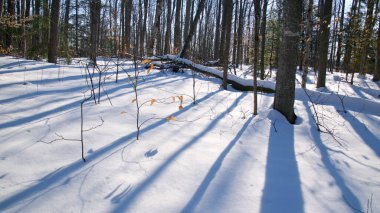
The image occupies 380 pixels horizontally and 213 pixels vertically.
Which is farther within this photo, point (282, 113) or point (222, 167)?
point (282, 113)

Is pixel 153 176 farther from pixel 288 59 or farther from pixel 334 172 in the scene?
pixel 288 59

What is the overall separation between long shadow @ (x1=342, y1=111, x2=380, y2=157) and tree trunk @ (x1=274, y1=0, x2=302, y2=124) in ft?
3.03

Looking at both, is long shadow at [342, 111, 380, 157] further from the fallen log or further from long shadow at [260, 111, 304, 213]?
the fallen log

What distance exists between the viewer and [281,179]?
2.56 metres

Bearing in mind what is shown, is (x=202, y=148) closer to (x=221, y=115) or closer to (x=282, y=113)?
(x=221, y=115)

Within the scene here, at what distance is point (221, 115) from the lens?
4.49 meters

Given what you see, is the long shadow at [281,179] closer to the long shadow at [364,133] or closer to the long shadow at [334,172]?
the long shadow at [334,172]

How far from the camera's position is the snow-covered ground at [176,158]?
81.6 inches

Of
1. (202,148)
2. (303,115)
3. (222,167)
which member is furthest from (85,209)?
(303,115)

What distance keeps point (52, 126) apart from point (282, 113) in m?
3.37

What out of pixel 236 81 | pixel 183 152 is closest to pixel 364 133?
pixel 183 152

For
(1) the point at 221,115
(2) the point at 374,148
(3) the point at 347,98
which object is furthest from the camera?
(3) the point at 347,98

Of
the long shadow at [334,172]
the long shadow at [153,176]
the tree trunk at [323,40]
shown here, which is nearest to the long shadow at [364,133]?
the long shadow at [334,172]

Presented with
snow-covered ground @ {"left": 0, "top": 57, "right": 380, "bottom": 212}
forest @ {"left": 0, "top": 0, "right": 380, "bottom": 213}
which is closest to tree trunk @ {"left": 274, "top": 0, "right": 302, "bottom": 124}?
forest @ {"left": 0, "top": 0, "right": 380, "bottom": 213}
